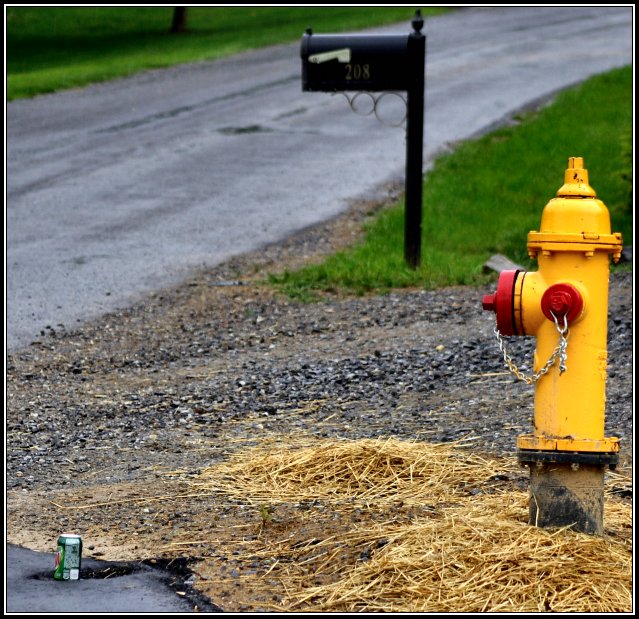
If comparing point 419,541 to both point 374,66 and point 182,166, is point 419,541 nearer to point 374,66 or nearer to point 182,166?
point 374,66

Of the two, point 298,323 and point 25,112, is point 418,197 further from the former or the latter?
point 25,112

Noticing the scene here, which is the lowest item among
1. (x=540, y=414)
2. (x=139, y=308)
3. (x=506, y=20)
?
(x=139, y=308)

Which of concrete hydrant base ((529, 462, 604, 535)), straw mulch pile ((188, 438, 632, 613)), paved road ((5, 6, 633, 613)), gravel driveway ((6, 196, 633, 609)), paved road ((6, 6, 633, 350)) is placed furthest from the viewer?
paved road ((6, 6, 633, 350))

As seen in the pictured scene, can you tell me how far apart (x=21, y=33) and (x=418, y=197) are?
25.0 meters

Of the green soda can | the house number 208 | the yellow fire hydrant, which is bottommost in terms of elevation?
the green soda can

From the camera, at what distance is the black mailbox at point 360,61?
10.2m

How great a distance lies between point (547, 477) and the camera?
14.6 feet

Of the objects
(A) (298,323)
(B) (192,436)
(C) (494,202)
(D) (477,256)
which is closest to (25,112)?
(C) (494,202)

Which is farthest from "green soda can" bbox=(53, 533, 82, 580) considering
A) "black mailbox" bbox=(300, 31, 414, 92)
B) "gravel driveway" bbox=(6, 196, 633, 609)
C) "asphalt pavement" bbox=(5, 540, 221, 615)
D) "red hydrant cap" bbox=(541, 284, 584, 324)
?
"black mailbox" bbox=(300, 31, 414, 92)

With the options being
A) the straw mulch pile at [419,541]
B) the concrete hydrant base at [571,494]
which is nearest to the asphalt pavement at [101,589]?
the straw mulch pile at [419,541]

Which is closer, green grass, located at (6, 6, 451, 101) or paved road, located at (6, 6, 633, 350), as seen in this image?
paved road, located at (6, 6, 633, 350)

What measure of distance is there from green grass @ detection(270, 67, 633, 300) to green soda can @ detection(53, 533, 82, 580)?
548 centimetres

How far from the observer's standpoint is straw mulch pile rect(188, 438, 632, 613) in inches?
161

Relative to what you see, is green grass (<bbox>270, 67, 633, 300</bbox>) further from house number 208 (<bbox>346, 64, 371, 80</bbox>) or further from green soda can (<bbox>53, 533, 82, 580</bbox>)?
green soda can (<bbox>53, 533, 82, 580</bbox>)
